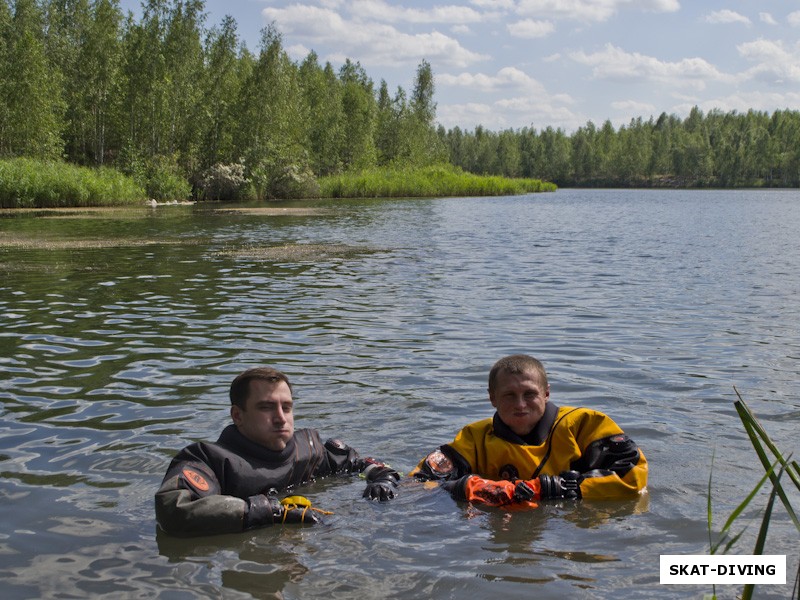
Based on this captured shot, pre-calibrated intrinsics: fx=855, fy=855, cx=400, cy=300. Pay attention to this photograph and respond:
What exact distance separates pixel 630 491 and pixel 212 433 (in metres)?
3.39

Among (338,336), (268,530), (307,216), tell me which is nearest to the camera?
(268,530)

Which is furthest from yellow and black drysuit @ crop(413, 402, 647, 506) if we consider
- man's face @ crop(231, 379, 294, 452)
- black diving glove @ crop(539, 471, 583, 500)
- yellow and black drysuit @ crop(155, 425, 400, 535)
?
man's face @ crop(231, 379, 294, 452)

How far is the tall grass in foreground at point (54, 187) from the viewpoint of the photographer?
39.9 m

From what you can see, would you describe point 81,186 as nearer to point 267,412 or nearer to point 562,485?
point 267,412

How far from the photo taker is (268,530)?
507 cm

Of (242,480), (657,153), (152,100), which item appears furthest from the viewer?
(657,153)

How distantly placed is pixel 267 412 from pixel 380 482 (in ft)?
2.99

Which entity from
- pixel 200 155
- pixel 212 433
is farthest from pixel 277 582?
pixel 200 155

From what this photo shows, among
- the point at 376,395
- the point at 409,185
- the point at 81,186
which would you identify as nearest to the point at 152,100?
the point at 81,186

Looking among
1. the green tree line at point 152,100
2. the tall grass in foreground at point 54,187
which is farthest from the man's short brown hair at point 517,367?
the green tree line at point 152,100

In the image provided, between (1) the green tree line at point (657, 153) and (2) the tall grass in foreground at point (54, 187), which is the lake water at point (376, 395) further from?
(1) the green tree line at point (657, 153)

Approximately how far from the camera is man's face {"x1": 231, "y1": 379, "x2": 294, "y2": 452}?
17.7 ft

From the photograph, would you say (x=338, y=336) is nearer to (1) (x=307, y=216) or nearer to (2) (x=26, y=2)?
(1) (x=307, y=216)

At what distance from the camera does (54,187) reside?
41250 millimetres
